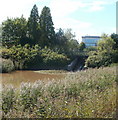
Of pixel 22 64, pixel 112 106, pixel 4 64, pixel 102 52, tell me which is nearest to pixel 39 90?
pixel 112 106

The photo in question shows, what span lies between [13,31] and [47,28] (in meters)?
3.78

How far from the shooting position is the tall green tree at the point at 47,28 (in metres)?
20.5

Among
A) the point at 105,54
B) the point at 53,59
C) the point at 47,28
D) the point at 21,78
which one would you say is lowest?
the point at 21,78

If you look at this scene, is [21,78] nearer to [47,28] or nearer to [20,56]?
[20,56]

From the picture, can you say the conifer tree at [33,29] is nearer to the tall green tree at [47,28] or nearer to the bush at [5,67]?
the tall green tree at [47,28]

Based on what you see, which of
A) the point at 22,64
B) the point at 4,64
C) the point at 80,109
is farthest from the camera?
the point at 22,64

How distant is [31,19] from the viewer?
20.7 meters

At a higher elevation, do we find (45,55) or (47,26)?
(47,26)

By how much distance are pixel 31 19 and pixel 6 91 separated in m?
18.0

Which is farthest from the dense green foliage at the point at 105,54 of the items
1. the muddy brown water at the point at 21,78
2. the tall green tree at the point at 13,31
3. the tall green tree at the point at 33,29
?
the tall green tree at the point at 13,31

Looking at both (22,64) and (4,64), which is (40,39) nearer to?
(22,64)

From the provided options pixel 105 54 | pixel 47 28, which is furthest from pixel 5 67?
pixel 47 28

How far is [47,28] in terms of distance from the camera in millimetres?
20938

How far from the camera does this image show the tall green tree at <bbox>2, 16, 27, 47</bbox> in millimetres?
20125
